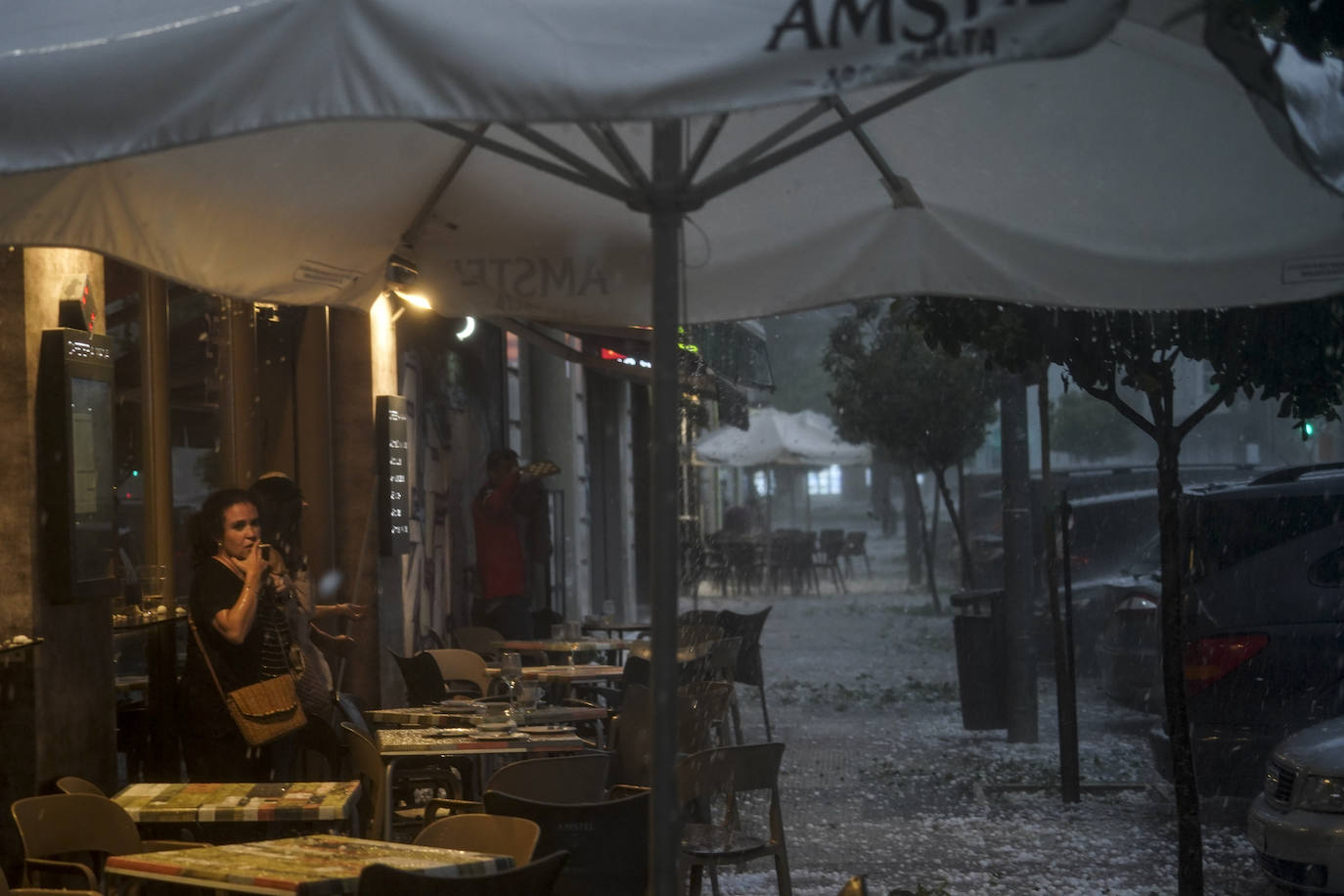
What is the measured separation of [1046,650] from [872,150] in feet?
37.4

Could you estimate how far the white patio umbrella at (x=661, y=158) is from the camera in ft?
8.70

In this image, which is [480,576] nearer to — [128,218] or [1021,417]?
[1021,417]

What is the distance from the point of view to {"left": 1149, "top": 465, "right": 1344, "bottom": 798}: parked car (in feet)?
23.9

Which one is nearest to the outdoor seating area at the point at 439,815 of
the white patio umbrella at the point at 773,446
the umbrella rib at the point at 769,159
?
the umbrella rib at the point at 769,159

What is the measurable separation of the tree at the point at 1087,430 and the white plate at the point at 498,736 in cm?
4022

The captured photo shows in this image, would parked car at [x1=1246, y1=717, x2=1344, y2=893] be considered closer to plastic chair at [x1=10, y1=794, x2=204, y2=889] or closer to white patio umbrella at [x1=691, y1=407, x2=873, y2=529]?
plastic chair at [x1=10, y1=794, x2=204, y2=889]

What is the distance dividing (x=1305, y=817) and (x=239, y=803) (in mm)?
3671

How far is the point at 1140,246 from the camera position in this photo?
4.30m

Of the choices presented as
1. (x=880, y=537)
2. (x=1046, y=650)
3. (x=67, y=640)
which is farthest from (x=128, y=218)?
(x=880, y=537)

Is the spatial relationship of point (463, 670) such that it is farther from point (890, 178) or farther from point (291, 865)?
point (890, 178)

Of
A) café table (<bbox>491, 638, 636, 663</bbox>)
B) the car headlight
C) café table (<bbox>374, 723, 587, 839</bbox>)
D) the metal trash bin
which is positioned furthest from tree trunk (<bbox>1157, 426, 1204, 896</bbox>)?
the metal trash bin

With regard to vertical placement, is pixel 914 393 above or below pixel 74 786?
above

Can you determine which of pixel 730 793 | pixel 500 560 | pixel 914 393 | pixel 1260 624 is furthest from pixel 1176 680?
pixel 914 393

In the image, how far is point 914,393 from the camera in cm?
2044
